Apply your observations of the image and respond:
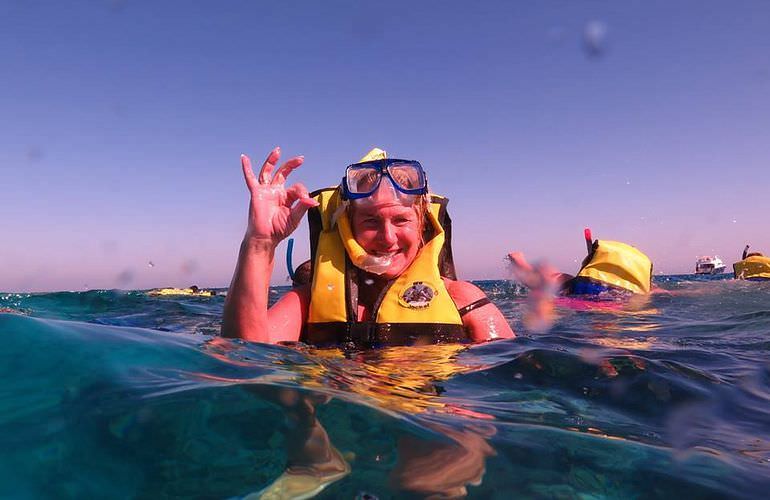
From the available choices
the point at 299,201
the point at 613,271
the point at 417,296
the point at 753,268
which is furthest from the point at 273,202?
the point at 753,268

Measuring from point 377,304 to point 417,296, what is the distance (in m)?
0.32

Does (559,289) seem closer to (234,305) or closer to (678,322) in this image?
(678,322)

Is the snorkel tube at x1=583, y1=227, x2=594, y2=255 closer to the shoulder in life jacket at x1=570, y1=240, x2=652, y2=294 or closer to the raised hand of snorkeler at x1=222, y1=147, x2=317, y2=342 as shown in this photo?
the shoulder in life jacket at x1=570, y1=240, x2=652, y2=294

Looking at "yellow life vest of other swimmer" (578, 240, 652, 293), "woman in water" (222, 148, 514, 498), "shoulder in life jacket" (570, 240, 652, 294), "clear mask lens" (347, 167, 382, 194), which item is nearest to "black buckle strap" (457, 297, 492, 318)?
"woman in water" (222, 148, 514, 498)

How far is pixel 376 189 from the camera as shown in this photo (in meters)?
4.22

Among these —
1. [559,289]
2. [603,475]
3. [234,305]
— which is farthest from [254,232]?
[559,289]

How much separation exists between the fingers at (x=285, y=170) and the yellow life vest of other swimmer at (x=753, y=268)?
22109mm

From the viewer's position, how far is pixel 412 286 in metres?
4.09

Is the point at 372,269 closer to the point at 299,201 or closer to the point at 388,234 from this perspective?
the point at 388,234

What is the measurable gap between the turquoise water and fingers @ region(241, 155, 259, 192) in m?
1.08

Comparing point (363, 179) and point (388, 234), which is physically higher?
point (363, 179)

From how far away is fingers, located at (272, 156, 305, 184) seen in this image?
11.8 feet

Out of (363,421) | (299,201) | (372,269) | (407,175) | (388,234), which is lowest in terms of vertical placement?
(363,421)

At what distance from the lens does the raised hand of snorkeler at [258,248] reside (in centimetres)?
333
